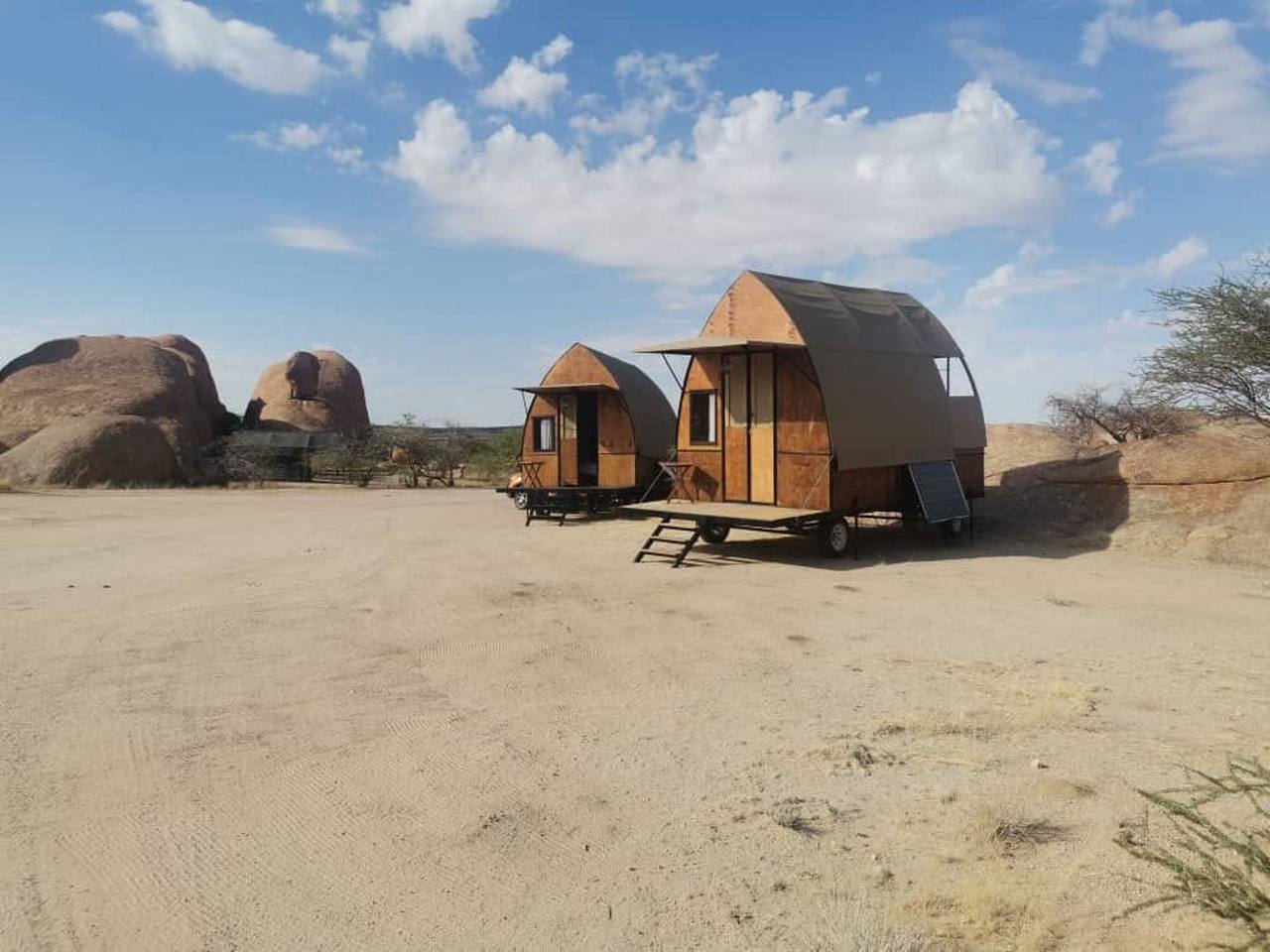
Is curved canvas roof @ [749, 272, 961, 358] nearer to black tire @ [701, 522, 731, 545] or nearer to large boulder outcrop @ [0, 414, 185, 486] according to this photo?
black tire @ [701, 522, 731, 545]

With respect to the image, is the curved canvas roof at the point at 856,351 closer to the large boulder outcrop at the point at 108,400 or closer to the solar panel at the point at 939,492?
the solar panel at the point at 939,492

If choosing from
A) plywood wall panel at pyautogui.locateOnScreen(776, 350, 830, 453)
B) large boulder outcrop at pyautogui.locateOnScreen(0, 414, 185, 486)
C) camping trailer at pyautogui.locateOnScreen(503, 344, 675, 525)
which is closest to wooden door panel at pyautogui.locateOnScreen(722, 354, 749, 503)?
plywood wall panel at pyautogui.locateOnScreen(776, 350, 830, 453)

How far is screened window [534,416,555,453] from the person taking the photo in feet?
67.4

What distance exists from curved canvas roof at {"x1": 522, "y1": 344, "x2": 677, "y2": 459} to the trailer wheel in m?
6.97

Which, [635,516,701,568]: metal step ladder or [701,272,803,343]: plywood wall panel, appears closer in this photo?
[635,516,701,568]: metal step ladder

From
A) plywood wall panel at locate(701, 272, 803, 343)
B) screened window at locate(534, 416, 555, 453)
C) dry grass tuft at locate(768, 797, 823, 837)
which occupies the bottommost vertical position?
dry grass tuft at locate(768, 797, 823, 837)

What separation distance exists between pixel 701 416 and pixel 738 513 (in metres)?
2.51

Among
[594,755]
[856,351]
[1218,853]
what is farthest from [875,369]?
[1218,853]

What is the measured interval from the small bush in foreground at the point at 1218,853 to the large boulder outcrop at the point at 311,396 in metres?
42.3

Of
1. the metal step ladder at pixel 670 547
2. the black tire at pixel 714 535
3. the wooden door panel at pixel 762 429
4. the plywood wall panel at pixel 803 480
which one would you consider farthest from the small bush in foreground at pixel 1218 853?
the black tire at pixel 714 535

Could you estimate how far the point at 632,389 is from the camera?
1964 centimetres

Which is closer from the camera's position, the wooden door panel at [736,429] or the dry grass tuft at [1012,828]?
the dry grass tuft at [1012,828]

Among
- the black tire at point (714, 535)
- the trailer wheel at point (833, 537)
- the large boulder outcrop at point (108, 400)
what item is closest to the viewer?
the trailer wheel at point (833, 537)

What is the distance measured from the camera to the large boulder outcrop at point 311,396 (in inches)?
1743
